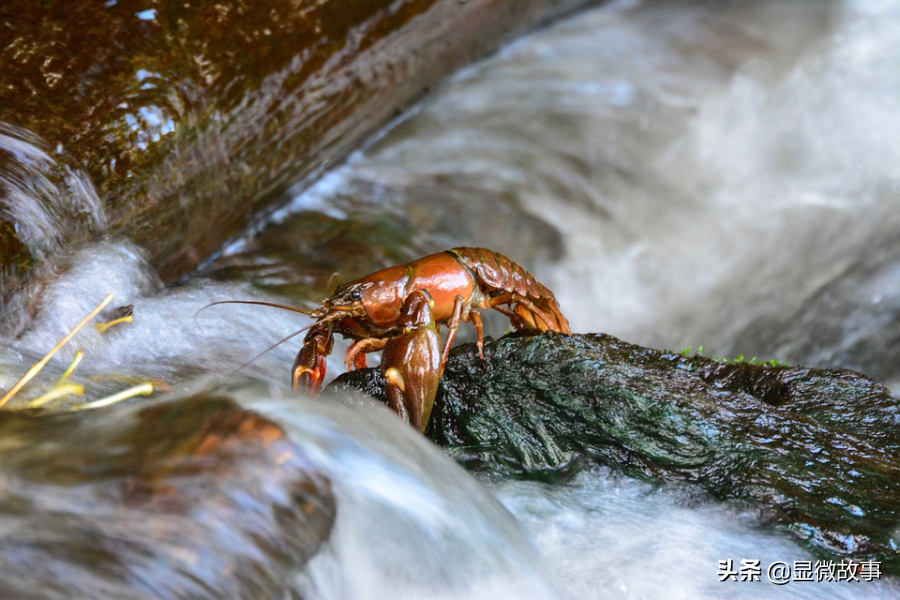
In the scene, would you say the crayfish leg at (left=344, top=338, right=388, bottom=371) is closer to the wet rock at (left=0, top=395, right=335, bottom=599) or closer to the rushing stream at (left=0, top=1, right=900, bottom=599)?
the rushing stream at (left=0, top=1, right=900, bottom=599)

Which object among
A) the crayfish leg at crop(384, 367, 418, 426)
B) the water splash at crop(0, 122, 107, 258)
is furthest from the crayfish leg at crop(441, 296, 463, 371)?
the water splash at crop(0, 122, 107, 258)

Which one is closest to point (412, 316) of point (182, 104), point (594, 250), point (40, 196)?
point (40, 196)

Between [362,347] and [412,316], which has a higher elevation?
[412,316]

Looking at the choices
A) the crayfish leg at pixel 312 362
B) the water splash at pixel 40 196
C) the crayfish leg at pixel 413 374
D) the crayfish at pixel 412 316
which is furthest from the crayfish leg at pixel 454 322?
the water splash at pixel 40 196

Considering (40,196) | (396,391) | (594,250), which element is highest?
(40,196)

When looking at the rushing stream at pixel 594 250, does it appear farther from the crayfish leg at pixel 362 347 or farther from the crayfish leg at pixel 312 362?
the crayfish leg at pixel 362 347

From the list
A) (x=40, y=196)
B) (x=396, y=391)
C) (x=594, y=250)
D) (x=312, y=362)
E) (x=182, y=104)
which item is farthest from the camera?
(x=594, y=250)

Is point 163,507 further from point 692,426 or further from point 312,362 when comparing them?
point 692,426
